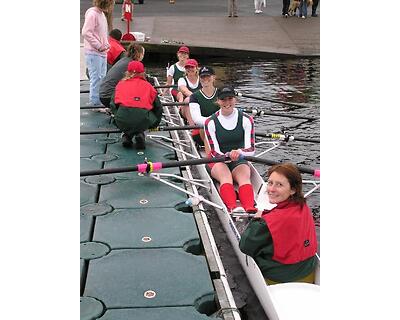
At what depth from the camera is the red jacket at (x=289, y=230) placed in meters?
4.10

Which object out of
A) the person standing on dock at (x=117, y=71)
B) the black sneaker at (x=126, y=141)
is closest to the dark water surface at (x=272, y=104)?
the black sneaker at (x=126, y=141)

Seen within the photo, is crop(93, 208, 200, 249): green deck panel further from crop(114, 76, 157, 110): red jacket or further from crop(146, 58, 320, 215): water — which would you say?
crop(114, 76, 157, 110): red jacket

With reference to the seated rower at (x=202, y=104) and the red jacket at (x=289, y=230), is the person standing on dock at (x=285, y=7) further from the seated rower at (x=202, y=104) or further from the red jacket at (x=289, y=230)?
the red jacket at (x=289, y=230)

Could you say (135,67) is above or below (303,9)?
below

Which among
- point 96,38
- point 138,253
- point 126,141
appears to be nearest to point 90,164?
point 126,141

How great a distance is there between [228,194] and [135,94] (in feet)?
8.54

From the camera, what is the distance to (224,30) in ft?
80.5

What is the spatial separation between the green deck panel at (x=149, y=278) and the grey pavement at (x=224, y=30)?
52.7ft

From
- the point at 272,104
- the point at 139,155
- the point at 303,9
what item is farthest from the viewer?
the point at 303,9

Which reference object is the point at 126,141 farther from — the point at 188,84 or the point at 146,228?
the point at 146,228

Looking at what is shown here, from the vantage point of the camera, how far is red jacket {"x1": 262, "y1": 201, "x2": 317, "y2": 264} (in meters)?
4.10

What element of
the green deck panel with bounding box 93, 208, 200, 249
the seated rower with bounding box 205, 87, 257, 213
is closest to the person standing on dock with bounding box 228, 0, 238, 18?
the seated rower with bounding box 205, 87, 257, 213

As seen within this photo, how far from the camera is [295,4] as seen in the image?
27.9m
